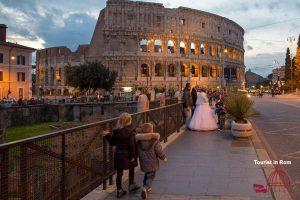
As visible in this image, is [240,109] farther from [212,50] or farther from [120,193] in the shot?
[212,50]

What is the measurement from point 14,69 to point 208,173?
64.0 metres

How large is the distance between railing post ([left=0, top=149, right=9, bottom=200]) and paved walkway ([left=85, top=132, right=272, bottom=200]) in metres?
A: 2.69

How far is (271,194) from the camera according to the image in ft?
24.7

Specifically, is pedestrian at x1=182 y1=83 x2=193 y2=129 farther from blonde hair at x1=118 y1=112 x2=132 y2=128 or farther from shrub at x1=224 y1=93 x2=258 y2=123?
blonde hair at x1=118 y1=112 x2=132 y2=128

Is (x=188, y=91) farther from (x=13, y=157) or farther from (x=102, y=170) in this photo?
(x=13, y=157)

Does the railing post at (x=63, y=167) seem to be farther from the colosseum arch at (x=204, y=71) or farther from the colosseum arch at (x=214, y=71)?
the colosseum arch at (x=214, y=71)

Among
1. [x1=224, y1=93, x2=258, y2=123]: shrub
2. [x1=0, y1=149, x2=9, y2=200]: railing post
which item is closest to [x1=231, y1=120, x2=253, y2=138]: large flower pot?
[x1=224, y1=93, x2=258, y2=123]: shrub

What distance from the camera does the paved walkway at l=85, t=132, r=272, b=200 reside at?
A: 7598 millimetres

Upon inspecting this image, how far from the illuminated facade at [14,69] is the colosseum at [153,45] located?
906 inches

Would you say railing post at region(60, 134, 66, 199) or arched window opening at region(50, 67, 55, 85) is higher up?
arched window opening at region(50, 67, 55, 85)

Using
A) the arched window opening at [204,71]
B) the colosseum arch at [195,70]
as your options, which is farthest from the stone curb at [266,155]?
the arched window opening at [204,71]

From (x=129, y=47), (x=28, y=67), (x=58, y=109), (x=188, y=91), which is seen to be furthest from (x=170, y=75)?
(x=188, y=91)

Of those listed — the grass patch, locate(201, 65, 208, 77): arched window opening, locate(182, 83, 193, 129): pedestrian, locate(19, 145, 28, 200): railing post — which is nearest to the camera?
locate(19, 145, 28, 200): railing post

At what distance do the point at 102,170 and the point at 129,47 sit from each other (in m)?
85.4
